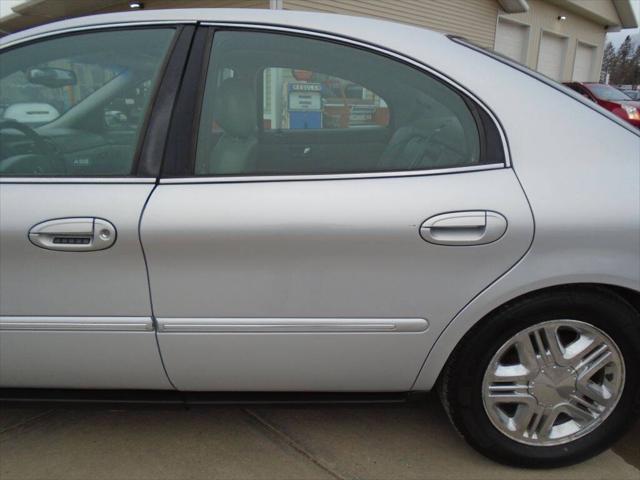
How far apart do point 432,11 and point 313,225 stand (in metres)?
11.0

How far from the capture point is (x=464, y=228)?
1561 millimetres

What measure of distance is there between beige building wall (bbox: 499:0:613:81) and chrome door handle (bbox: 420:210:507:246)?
13997 mm

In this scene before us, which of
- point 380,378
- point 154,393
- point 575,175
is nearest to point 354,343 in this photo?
point 380,378

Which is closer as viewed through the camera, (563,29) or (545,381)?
(545,381)

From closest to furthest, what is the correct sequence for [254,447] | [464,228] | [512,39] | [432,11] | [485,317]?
[464,228] < [485,317] < [254,447] < [432,11] < [512,39]

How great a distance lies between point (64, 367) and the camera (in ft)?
5.59

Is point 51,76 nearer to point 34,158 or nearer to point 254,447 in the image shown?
point 34,158

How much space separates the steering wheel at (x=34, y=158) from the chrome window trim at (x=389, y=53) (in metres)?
0.72

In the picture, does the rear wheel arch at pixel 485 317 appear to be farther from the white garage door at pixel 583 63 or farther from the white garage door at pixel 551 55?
the white garage door at pixel 583 63

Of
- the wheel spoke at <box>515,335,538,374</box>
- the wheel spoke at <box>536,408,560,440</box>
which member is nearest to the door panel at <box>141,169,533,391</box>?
the wheel spoke at <box>515,335,538,374</box>

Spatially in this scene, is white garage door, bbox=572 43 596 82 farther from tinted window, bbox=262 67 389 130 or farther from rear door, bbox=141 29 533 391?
rear door, bbox=141 29 533 391

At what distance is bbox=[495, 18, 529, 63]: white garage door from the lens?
13.7 meters

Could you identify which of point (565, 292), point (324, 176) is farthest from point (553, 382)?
point (324, 176)

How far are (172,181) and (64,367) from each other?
2.53 ft
